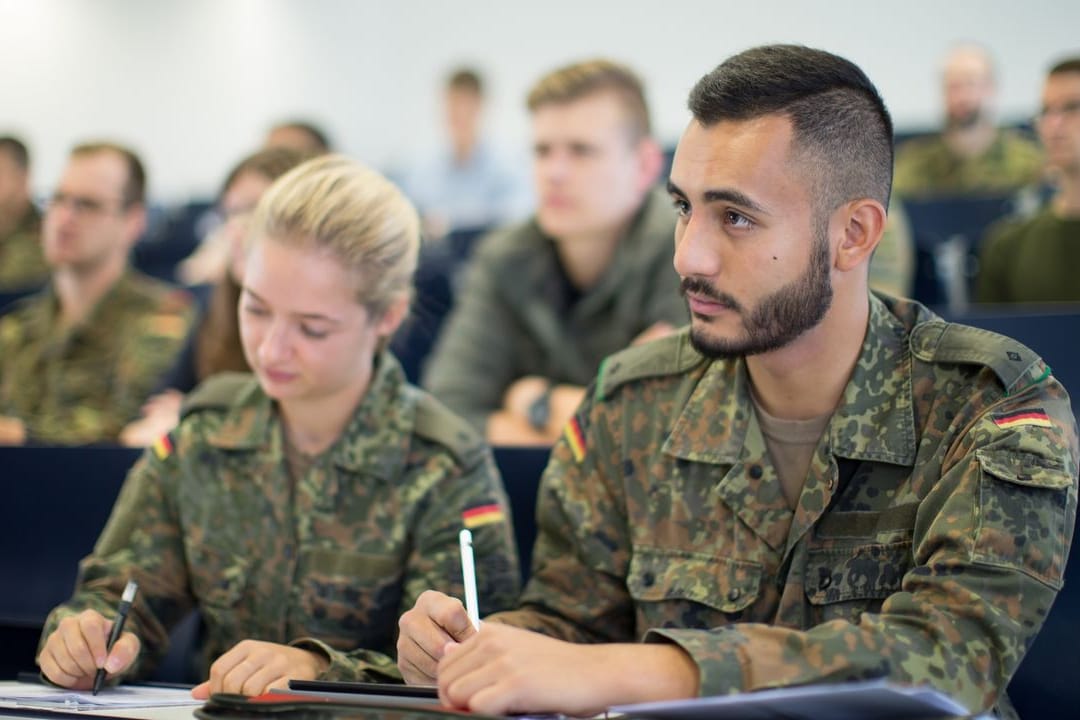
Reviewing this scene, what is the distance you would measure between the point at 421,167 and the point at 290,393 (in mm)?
5520

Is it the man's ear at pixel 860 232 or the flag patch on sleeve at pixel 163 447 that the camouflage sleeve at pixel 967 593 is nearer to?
the man's ear at pixel 860 232

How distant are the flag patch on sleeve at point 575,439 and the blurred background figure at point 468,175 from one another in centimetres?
503

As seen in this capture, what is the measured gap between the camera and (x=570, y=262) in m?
2.90

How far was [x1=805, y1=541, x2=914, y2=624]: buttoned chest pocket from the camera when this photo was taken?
1318mm

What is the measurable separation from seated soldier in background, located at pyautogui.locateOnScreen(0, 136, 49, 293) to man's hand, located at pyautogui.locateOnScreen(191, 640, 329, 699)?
148 inches

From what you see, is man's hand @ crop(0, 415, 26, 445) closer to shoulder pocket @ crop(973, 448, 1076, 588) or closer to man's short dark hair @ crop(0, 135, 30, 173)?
shoulder pocket @ crop(973, 448, 1076, 588)

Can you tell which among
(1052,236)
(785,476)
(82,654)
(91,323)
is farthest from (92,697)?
(1052,236)

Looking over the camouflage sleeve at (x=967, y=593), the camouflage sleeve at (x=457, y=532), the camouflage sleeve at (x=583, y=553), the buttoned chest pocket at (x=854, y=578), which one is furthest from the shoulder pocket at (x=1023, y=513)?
the camouflage sleeve at (x=457, y=532)

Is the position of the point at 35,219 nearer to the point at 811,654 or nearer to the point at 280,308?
the point at 280,308

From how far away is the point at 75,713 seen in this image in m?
1.18

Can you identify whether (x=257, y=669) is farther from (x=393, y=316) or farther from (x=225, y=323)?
(x=225, y=323)

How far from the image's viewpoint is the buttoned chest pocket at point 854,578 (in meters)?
1.32

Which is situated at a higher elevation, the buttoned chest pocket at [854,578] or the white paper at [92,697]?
the buttoned chest pocket at [854,578]

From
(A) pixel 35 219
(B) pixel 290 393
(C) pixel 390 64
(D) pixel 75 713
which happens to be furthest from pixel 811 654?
(C) pixel 390 64
